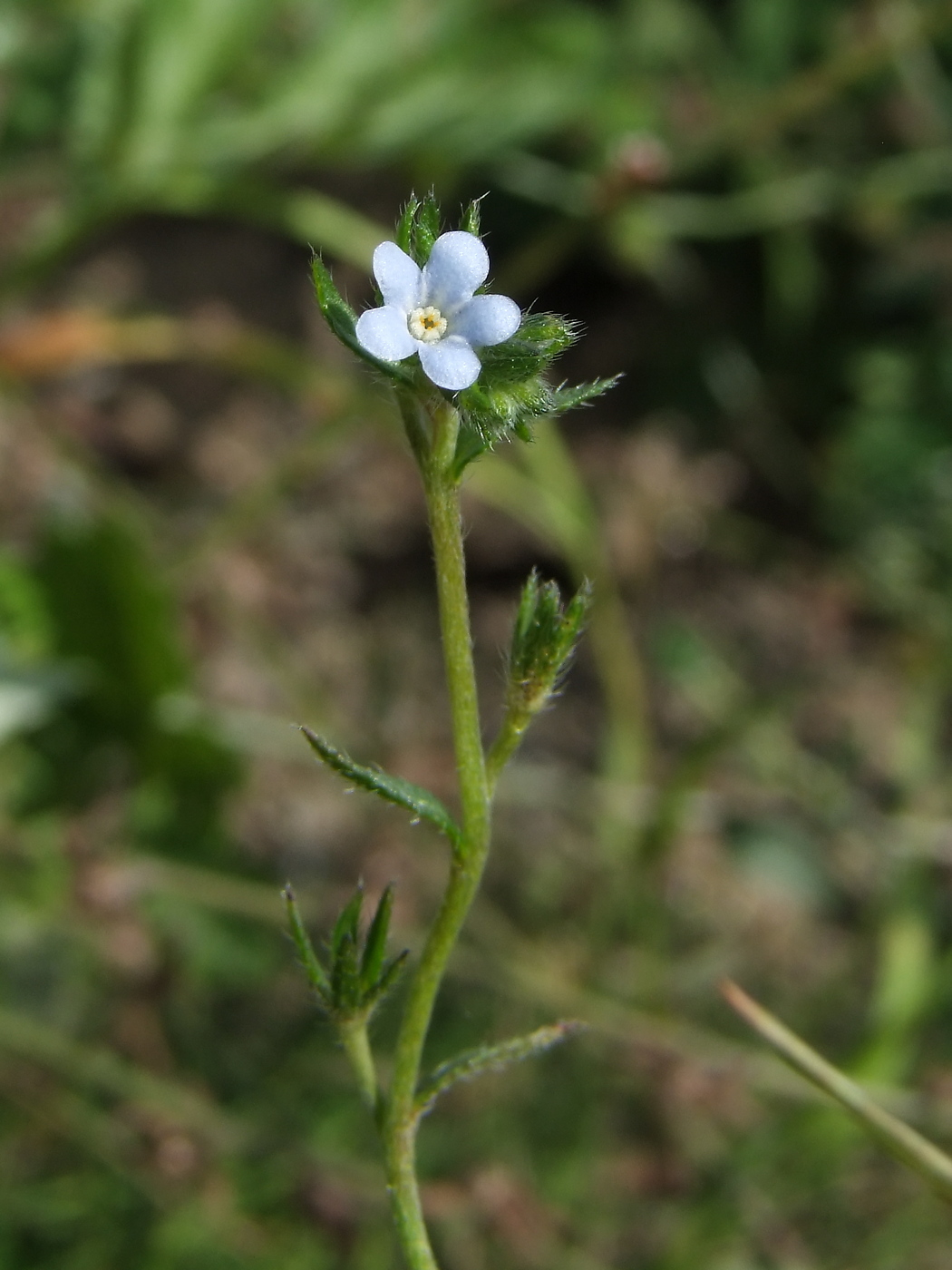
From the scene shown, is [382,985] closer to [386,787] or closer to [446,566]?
[386,787]

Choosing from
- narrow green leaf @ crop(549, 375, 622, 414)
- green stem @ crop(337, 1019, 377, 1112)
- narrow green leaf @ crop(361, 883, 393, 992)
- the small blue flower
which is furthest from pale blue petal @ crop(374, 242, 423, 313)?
green stem @ crop(337, 1019, 377, 1112)

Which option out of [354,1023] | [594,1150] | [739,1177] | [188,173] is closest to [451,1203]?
[594,1150]

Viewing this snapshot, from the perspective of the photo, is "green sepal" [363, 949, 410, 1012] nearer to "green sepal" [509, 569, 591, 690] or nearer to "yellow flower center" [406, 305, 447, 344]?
"green sepal" [509, 569, 591, 690]

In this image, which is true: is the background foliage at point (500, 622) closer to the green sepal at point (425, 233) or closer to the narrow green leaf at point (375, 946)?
the narrow green leaf at point (375, 946)

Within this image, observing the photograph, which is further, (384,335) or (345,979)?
(345,979)

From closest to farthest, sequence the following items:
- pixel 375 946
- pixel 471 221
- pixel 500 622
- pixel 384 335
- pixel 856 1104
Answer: pixel 384 335, pixel 471 221, pixel 375 946, pixel 856 1104, pixel 500 622

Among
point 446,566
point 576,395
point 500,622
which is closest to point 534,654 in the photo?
point 446,566
